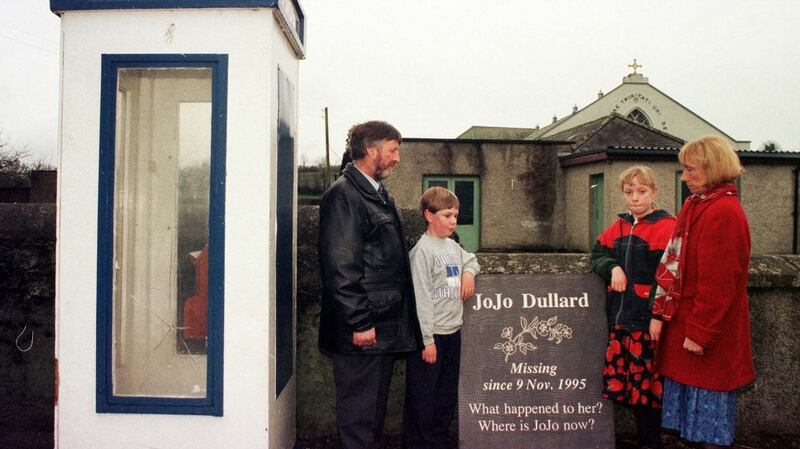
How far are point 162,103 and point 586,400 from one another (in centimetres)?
297

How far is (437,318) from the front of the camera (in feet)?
10.3

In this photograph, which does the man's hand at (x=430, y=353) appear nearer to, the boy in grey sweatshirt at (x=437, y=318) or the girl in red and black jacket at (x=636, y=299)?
the boy in grey sweatshirt at (x=437, y=318)

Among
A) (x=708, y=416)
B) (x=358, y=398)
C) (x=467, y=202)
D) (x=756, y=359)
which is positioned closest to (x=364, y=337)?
(x=358, y=398)

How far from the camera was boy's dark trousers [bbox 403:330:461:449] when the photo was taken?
3.13 metres

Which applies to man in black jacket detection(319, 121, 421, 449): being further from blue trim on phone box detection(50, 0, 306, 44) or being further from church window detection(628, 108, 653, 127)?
church window detection(628, 108, 653, 127)

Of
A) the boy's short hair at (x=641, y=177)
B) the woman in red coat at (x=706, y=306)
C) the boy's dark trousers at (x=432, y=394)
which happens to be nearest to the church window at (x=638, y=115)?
the boy's short hair at (x=641, y=177)

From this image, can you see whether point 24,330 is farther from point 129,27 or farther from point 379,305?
point 379,305

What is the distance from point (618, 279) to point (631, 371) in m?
0.52

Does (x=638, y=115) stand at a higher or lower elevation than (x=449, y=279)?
higher

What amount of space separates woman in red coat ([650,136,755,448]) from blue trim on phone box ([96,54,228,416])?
2234 millimetres

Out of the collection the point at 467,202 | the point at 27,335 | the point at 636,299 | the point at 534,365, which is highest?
the point at 467,202

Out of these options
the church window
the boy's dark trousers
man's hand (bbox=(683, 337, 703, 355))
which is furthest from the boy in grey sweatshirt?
the church window

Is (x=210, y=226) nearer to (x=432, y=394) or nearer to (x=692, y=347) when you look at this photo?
(x=432, y=394)

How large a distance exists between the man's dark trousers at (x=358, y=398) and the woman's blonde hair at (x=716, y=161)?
6.03ft
